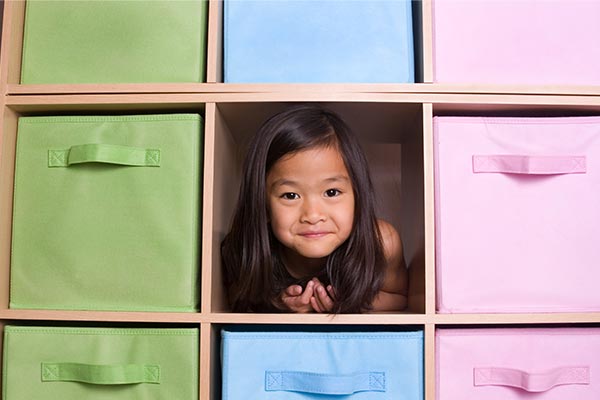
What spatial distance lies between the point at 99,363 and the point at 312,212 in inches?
18.3

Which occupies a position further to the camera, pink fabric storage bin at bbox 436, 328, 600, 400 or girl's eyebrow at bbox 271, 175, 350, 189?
girl's eyebrow at bbox 271, 175, 350, 189

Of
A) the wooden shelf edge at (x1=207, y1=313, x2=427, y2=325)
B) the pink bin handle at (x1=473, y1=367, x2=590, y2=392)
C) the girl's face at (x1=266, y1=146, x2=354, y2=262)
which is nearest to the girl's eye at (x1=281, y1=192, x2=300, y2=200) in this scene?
the girl's face at (x1=266, y1=146, x2=354, y2=262)

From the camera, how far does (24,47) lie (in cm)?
120

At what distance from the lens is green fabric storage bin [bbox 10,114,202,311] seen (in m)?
1.13

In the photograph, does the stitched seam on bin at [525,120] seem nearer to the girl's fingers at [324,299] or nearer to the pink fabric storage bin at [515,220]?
the pink fabric storage bin at [515,220]

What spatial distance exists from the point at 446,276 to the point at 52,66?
824 millimetres

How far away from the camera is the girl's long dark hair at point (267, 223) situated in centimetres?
121

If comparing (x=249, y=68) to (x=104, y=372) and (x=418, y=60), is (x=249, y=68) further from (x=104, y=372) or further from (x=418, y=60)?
(x=104, y=372)

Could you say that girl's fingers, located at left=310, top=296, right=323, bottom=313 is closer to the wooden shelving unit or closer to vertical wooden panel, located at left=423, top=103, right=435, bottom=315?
the wooden shelving unit

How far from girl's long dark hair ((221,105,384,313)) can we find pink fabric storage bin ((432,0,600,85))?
0.23 meters

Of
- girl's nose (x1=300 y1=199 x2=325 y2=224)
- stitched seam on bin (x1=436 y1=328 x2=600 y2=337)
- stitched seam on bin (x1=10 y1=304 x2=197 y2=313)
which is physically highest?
girl's nose (x1=300 y1=199 x2=325 y2=224)

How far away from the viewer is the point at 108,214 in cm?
114

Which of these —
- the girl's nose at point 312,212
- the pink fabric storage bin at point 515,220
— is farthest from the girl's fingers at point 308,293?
the pink fabric storage bin at point 515,220

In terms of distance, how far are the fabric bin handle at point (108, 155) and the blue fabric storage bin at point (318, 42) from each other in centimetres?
21
